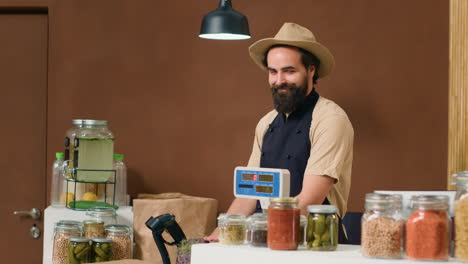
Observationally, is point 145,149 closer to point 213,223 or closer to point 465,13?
point 213,223

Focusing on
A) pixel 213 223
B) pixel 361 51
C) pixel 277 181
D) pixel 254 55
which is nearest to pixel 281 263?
pixel 277 181

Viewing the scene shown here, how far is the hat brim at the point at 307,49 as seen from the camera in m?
3.16

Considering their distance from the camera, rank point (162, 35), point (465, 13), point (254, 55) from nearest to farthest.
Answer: point (465, 13) → point (254, 55) → point (162, 35)

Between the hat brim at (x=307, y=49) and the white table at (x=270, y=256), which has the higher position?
the hat brim at (x=307, y=49)

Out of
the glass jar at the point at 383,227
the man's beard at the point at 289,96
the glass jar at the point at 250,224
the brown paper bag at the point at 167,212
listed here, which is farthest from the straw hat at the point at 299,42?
the glass jar at the point at 383,227

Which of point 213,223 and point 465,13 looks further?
point 213,223

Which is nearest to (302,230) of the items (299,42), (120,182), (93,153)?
(299,42)

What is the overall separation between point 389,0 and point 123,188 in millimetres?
1675

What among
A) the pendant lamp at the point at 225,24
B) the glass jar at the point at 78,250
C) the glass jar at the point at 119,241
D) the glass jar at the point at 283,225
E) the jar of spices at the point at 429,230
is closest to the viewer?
the jar of spices at the point at 429,230

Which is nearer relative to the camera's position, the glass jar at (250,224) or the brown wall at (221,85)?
the glass jar at (250,224)

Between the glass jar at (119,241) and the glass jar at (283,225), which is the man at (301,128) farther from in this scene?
the glass jar at (283,225)

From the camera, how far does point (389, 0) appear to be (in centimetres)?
407

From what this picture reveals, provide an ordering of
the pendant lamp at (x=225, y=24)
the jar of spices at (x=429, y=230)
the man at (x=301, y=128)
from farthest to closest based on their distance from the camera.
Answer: the pendant lamp at (x=225, y=24), the man at (x=301, y=128), the jar of spices at (x=429, y=230)

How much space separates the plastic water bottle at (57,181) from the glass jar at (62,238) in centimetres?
Answer: 77
